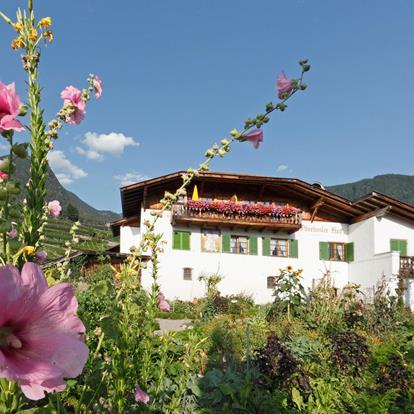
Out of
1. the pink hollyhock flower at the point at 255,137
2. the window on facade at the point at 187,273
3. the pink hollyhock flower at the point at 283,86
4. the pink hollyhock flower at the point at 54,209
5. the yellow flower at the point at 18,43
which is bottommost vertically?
the window on facade at the point at 187,273

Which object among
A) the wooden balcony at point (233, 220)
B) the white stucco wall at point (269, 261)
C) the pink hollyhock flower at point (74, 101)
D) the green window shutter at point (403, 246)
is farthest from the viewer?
the green window shutter at point (403, 246)

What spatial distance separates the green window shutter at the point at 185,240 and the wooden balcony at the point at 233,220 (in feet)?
1.73

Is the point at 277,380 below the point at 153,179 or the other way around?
below

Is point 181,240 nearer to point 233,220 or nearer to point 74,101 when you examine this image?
point 233,220

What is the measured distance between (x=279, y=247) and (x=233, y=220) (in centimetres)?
316

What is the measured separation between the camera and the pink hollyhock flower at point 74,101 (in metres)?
1.16

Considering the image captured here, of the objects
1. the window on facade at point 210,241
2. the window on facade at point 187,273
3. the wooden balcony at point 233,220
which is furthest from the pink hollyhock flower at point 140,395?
the window on facade at point 210,241

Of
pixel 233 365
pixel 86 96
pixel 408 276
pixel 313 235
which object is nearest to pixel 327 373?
pixel 233 365

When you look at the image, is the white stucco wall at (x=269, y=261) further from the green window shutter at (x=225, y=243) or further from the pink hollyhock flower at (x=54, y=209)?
the pink hollyhock flower at (x=54, y=209)

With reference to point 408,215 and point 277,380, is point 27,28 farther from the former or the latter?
point 408,215

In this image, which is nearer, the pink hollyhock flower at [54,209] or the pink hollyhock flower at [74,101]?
the pink hollyhock flower at [74,101]

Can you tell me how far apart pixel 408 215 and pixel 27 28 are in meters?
22.7

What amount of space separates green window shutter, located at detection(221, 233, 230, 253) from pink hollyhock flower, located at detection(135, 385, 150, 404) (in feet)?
60.7

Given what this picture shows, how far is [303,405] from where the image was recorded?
13.7ft
